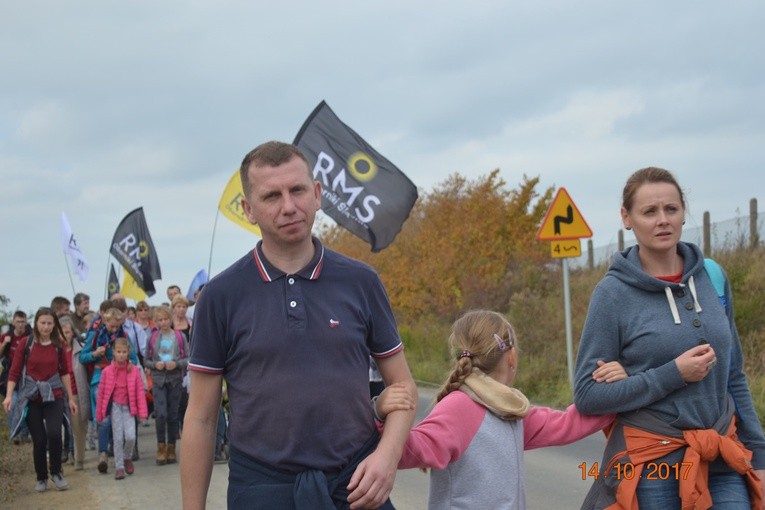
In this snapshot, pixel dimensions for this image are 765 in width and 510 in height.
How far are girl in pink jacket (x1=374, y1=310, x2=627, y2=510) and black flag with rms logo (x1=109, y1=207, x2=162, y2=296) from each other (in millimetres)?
22094

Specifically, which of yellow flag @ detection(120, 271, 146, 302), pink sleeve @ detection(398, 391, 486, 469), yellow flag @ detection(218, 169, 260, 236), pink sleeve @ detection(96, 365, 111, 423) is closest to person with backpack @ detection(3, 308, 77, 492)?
pink sleeve @ detection(96, 365, 111, 423)

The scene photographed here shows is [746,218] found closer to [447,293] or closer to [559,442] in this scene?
[447,293]

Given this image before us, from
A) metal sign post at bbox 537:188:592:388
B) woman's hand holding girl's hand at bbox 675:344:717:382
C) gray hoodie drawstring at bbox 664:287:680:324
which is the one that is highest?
metal sign post at bbox 537:188:592:388

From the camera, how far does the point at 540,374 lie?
17312 mm

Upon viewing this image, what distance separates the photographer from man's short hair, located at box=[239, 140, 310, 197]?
10.5 ft

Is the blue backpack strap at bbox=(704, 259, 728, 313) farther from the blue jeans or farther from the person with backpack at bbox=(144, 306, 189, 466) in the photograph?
the person with backpack at bbox=(144, 306, 189, 466)

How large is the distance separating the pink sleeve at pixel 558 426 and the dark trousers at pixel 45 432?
764 centimetres

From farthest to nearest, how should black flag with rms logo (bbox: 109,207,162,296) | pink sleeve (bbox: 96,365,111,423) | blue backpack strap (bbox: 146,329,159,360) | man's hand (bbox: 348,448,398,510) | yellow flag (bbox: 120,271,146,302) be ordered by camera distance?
yellow flag (bbox: 120,271,146,302), black flag with rms logo (bbox: 109,207,162,296), blue backpack strap (bbox: 146,329,159,360), pink sleeve (bbox: 96,365,111,423), man's hand (bbox: 348,448,398,510)

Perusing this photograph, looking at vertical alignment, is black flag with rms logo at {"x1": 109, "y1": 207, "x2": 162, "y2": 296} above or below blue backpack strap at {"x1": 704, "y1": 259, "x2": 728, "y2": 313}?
above

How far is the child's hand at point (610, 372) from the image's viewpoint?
3.76 metres

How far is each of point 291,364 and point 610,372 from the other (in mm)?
1343

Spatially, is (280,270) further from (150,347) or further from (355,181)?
(355,181)

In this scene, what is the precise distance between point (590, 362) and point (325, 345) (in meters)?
1.25
